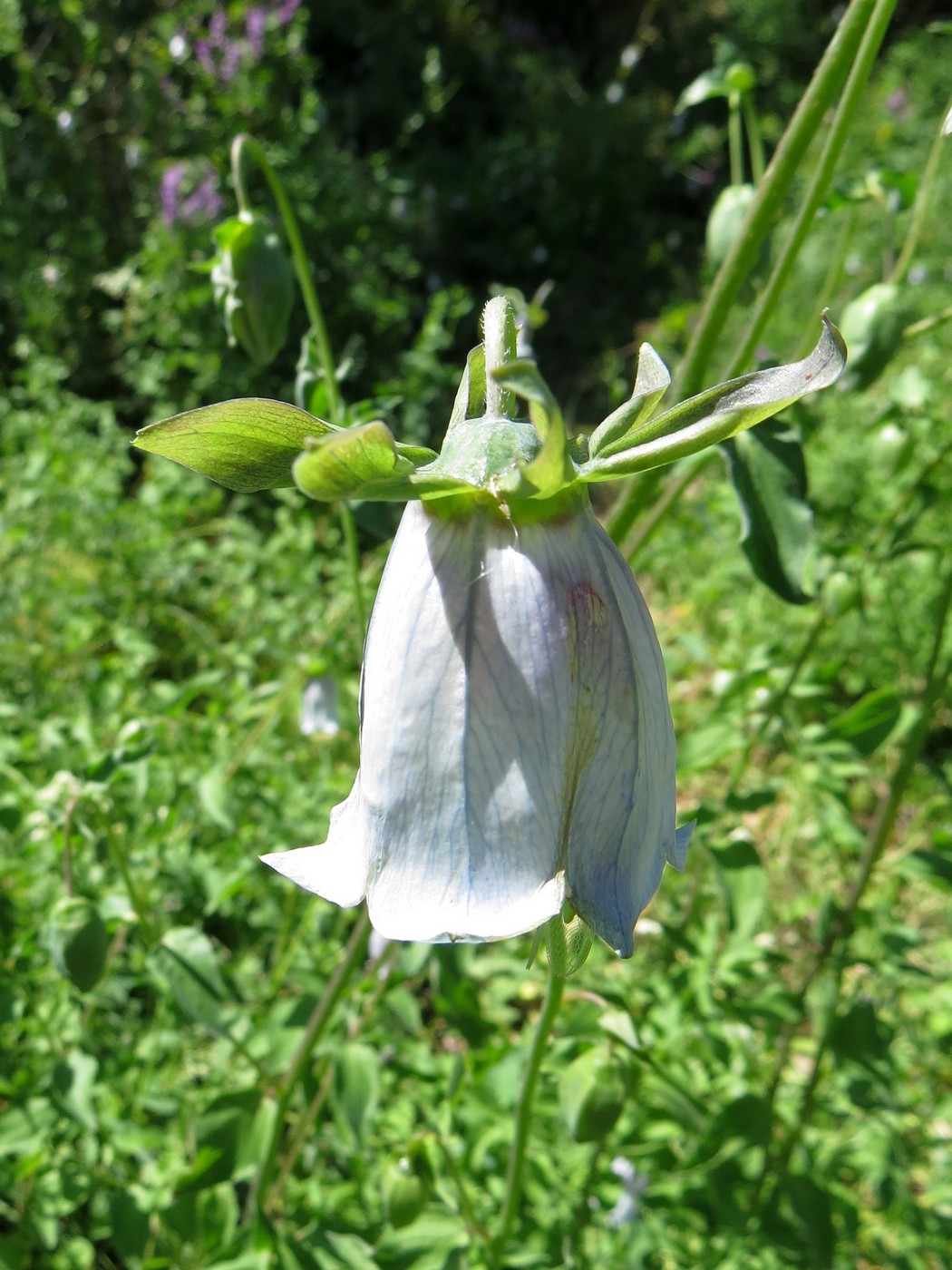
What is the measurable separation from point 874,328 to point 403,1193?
42.1 inches

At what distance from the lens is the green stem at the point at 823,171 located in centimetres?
73

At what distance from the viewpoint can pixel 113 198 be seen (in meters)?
4.55

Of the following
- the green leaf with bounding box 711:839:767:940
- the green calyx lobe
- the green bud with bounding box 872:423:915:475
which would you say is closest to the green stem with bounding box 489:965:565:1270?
the green calyx lobe

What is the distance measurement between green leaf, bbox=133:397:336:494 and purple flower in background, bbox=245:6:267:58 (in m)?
4.52

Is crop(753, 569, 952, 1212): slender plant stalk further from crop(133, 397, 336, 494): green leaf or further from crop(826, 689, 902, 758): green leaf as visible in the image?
crop(133, 397, 336, 494): green leaf

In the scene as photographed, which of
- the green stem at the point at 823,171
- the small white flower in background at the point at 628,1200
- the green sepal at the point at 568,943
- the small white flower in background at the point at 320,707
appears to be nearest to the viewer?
the green sepal at the point at 568,943

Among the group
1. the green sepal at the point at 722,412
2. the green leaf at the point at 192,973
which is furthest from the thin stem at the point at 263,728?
the green sepal at the point at 722,412

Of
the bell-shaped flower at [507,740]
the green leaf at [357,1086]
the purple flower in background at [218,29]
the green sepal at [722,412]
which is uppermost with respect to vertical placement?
the purple flower in background at [218,29]

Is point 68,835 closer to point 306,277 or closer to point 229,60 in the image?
point 306,277

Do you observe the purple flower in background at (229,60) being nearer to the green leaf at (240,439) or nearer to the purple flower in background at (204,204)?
the purple flower in background at (204,204)

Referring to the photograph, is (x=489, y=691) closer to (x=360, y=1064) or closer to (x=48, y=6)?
(x=360, y=1064)

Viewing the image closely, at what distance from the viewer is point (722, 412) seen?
19.5 inches

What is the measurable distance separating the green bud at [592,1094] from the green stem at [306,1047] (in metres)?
0.23

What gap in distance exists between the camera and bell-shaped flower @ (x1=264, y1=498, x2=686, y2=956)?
1.67ft
